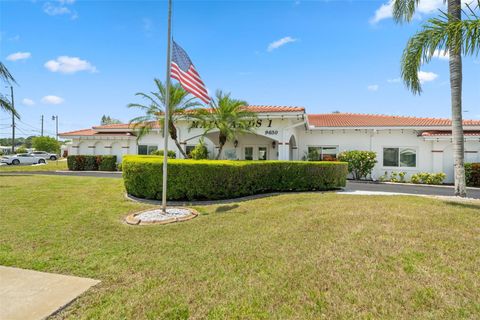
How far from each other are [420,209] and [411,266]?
3.83m

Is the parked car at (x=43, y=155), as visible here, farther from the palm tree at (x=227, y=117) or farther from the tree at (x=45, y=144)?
the palm tree at (x=227, y=117)

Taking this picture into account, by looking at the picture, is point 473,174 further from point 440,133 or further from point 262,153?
point 262,153

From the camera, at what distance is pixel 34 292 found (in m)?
3.39

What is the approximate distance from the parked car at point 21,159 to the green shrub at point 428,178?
46421 mm

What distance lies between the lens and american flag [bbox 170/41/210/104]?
756 cm

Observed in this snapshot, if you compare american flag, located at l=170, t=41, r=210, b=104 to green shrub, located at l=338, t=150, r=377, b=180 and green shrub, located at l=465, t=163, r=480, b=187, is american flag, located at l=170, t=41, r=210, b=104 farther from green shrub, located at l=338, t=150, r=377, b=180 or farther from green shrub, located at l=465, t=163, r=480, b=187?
green shrub, located at l=465, t=163, r=480, b=187

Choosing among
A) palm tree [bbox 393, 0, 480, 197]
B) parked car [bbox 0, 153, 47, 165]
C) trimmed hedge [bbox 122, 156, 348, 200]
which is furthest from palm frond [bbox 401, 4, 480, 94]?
parked car [bbox 0, 153, 47, 165]

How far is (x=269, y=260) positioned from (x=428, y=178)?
17.3 metres

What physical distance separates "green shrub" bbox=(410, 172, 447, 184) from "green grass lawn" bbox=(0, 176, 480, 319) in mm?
10891

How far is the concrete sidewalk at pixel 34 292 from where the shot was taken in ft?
9.73

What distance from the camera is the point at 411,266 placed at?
154 inches

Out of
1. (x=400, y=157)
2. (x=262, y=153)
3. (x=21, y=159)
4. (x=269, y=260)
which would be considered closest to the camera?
(x=269, y=260)

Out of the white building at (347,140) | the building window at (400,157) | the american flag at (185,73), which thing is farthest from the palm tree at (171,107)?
the building window at (400,157)

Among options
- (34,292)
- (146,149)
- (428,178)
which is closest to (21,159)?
(146,149)
